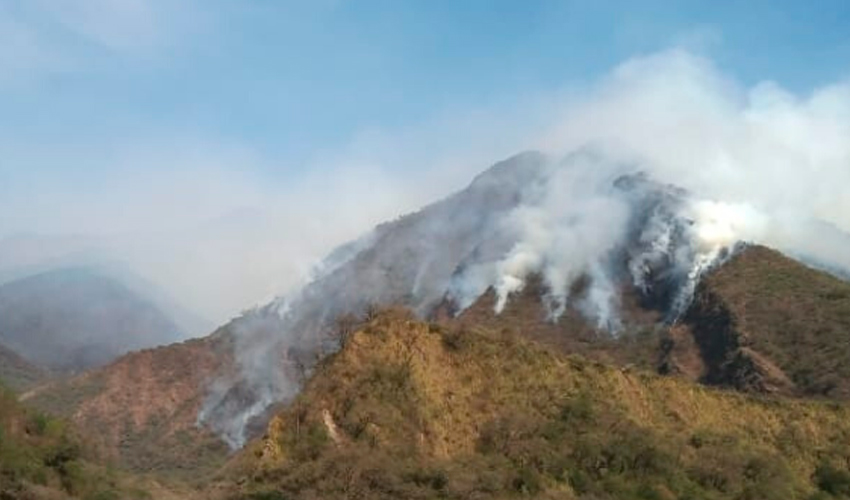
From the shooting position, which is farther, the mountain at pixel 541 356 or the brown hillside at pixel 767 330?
the brown hillside at pixel 767 330

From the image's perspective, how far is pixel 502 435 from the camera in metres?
36.2

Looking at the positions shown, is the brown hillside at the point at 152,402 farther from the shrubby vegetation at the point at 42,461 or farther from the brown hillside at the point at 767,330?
the shrubby vegetation at the point at 42,461

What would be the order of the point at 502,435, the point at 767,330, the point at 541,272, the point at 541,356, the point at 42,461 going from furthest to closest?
the point at 541,272 → the point at 767,330 → the point at 42,461 → the point at 541,356 → the point at 502,435

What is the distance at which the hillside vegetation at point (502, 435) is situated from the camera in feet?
108

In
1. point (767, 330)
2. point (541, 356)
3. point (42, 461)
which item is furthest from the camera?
point (767, 330)

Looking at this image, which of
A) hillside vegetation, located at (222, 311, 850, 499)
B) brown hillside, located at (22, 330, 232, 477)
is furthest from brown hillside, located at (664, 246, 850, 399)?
brown hillside, located at (22, 330, 232, 477)

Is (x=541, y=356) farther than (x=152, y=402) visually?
No

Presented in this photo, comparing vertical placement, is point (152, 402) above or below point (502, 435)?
below

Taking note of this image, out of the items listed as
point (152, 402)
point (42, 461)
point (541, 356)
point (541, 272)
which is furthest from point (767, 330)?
point (152, 402)

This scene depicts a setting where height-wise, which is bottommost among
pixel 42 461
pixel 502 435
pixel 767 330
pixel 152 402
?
pixel 152 402

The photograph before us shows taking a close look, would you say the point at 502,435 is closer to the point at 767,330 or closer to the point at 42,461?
the point at 42,461

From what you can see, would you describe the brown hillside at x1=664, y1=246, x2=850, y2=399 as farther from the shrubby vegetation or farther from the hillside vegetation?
the shrubby vegetation

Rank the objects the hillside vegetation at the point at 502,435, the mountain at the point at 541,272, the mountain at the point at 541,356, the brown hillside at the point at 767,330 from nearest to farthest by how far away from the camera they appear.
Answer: the hillside vegetation at the point at 502,435 → the mountain at the point at 541,356 → the brown hillside at the point at 767,330 → the mountain at the point at 541,272

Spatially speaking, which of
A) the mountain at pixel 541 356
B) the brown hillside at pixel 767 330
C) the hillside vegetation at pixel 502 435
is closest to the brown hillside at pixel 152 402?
the mountain at pixel 541 356
